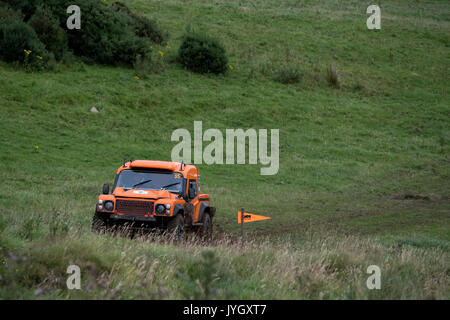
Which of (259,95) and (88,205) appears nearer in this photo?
(88,205)

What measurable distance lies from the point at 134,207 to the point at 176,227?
44.9 inches

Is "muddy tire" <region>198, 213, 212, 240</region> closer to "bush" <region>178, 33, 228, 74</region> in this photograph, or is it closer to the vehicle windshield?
the vehicle windshield

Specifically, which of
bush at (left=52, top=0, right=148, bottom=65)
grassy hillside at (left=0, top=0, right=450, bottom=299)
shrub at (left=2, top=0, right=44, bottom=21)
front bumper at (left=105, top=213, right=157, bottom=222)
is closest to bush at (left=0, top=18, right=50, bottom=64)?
grassy hillside at (left=0, top=0, right=450, bottom=299)

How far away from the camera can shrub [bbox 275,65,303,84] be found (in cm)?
4025

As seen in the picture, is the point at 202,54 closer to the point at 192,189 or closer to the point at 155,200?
the point at 192,189

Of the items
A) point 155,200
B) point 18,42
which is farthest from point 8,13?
point 155,200

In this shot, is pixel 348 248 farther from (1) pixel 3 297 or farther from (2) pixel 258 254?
(1) pixel 3 297

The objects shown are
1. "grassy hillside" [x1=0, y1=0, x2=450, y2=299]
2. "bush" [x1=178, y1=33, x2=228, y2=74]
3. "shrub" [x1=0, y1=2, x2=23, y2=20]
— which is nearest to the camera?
"grassy hillside" [x1=0, y1=0, x2=450, y2=299]

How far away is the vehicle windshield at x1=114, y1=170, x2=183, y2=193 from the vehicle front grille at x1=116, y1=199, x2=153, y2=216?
87 cm

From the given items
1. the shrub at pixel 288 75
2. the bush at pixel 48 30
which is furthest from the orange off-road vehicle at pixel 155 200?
the shrub at pixel 288 75
